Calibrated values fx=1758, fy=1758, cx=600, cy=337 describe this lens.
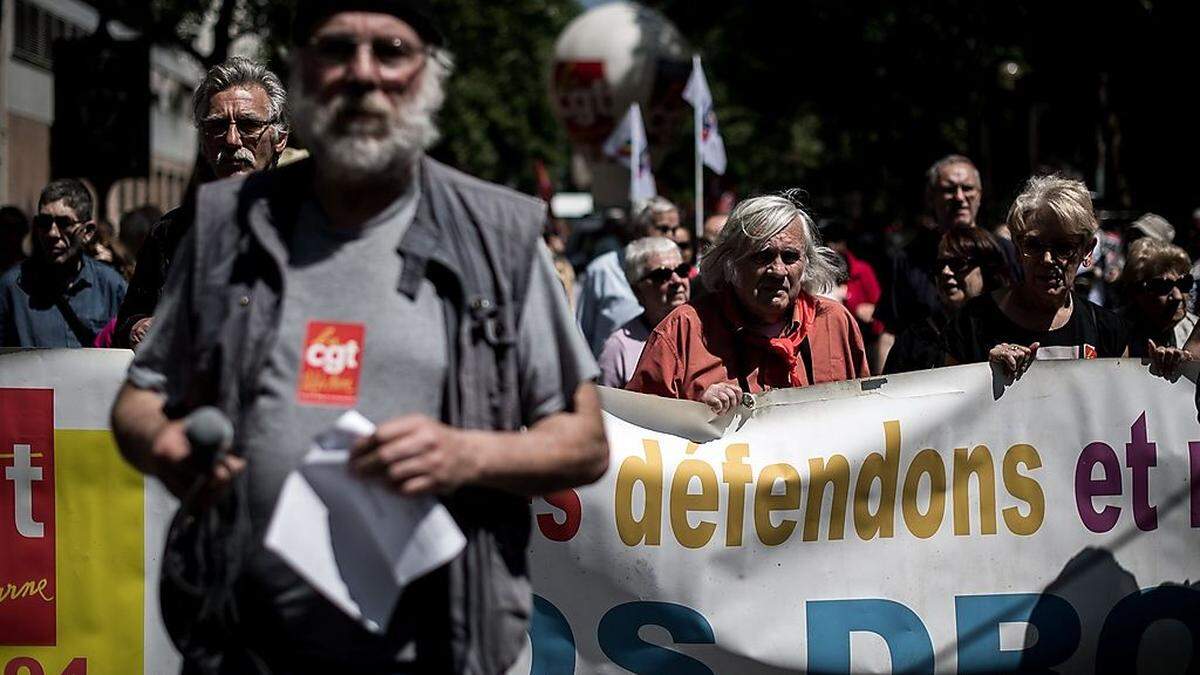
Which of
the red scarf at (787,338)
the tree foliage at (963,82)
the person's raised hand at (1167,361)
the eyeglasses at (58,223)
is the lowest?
the person's raised hand at (1167,361)

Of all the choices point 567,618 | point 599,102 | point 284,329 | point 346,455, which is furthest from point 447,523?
point 599,102

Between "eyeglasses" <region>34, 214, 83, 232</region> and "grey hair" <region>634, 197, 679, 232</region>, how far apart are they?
3.59 m

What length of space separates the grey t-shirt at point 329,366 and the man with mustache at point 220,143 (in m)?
2.20

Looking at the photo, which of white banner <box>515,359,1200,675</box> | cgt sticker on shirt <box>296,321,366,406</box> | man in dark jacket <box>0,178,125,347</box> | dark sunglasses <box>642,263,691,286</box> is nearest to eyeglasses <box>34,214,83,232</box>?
man in dark jacket <box>0,178,125,347</box>

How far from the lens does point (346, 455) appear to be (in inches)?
105

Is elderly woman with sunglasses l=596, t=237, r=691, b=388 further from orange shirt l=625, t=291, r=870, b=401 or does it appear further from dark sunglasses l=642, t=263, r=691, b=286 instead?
orange shirt l=625, t=291, r=870, b=401

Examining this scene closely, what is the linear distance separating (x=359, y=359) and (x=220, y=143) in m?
2.52

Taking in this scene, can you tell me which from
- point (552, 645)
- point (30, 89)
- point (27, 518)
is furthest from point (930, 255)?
point (30, 89)

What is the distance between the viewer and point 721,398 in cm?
556

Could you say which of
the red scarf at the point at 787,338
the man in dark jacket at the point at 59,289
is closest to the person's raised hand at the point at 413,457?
the red scarf at the point at 787,338

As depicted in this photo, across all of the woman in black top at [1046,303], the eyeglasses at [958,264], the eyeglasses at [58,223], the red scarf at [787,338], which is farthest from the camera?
the eyeglasses at [58,223]

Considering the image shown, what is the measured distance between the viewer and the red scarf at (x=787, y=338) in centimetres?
578

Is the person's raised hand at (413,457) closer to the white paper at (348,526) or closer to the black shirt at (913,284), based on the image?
the white paper at (348,526)

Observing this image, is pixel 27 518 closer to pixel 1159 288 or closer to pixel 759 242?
pixel 759 242
